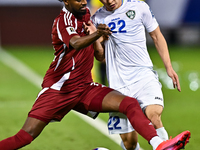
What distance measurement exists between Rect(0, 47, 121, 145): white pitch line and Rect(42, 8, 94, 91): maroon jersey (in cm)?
168

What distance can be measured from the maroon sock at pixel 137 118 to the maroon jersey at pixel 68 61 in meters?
0.63

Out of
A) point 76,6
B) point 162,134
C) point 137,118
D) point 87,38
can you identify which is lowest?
point 162,134

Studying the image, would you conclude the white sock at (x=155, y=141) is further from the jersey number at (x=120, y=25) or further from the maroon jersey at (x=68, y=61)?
the jersey number at (x=120, y=25)

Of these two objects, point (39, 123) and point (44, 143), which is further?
point (44, 143)

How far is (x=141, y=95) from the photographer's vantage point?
15.7ft

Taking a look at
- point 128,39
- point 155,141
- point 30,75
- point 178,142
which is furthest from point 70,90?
point 30,75

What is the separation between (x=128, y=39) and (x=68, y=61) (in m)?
0.73

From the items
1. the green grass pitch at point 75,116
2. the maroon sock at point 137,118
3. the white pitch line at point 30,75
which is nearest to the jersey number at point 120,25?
the maroon sock at point 137,118

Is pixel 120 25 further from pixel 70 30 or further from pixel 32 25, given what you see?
pixel 32 25

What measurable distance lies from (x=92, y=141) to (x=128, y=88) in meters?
1.58

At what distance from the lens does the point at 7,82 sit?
11328 mm

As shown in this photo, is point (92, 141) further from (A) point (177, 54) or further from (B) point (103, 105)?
(A) point (177, 54)

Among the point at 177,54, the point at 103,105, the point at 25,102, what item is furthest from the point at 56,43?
the point at 177,54

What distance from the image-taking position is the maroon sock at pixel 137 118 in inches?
164
